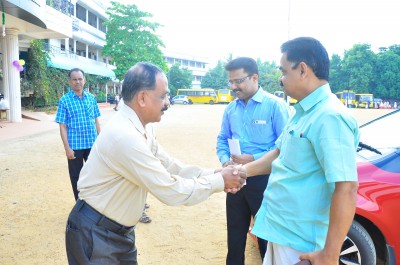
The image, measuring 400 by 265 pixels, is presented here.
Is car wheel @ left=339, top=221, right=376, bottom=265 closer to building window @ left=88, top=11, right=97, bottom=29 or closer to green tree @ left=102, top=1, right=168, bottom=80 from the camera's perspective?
green tree @ left=102, top=1, right=168, bottom=80

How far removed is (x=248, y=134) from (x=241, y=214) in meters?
0.69

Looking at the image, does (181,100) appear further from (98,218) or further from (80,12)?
(98,218)

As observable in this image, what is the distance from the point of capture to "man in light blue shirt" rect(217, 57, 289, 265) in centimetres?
291

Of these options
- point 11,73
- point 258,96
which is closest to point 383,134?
point 258,96

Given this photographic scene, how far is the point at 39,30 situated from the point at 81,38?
1942cm

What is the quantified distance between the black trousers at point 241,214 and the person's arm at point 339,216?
1331mm

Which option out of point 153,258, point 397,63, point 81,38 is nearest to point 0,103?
point 153,258

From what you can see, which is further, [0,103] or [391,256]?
[0,103]

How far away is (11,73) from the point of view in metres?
15.3

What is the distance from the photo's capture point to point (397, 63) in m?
55.0

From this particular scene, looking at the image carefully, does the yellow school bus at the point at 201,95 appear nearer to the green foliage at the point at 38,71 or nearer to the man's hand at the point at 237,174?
the green foliage at the point at 38,71

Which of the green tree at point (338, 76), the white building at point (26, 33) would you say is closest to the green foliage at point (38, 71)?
the white building at point (26, 33)

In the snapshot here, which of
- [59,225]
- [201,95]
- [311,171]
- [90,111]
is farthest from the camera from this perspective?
[201,95]

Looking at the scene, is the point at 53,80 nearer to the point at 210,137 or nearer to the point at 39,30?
the point at 39,30
